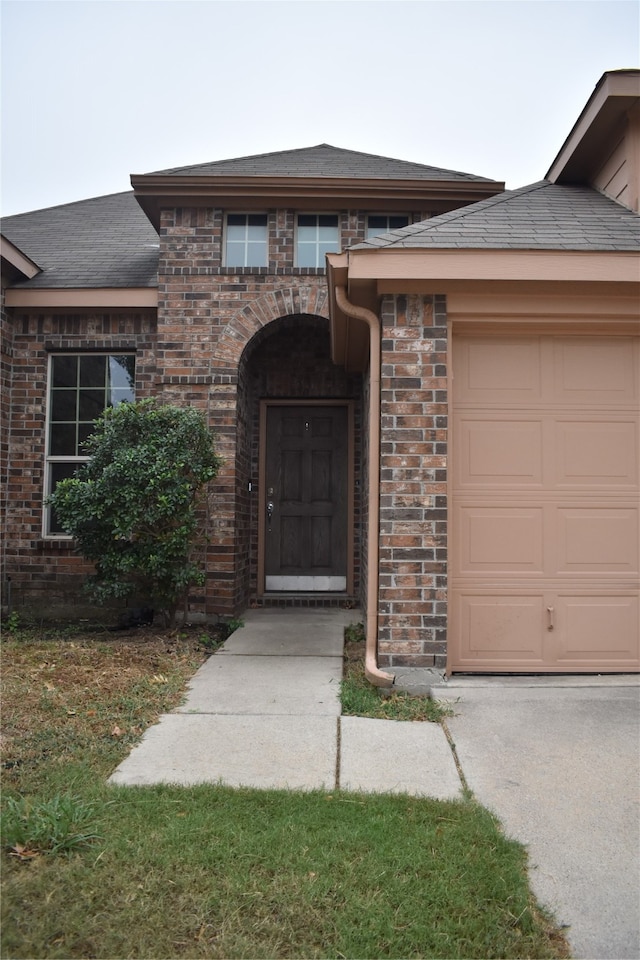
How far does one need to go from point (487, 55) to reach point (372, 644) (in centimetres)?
643

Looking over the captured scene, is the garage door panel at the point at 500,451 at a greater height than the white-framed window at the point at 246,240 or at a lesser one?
lesser

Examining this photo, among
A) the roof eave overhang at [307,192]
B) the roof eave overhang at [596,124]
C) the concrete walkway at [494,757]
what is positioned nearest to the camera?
the concrete walkway at [494,757]

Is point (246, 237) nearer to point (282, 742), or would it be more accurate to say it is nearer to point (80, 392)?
point (80, 392)

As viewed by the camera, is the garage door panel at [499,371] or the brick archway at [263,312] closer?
the garage door panel at [499,371]

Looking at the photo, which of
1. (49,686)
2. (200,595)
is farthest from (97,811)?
(200,595)

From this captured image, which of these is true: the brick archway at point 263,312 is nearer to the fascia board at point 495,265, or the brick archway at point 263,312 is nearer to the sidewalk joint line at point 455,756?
the fascia board at point 495,265

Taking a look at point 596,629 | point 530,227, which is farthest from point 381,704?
point 530,227

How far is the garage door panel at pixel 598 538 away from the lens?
454 centimetres

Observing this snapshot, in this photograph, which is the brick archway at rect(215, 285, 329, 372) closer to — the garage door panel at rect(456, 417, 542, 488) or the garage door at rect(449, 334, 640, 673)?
the garage door at rect(449, 334, 640, 673)

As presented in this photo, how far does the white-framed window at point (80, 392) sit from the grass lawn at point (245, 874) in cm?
491

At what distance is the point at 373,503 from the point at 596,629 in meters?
1.81

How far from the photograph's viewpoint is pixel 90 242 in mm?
8508

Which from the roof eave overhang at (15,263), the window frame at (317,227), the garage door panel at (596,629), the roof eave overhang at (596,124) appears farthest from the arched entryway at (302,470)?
the garage door panel at (596,629)

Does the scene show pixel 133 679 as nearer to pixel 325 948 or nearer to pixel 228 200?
pixel 325 948
